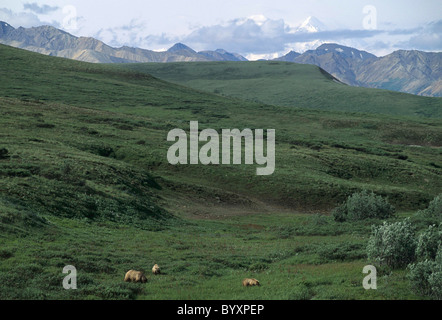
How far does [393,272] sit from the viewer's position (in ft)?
58.7

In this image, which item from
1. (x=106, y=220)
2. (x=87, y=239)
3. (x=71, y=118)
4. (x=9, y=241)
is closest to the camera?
(x=9, y=241)

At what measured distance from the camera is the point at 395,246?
18.2 m

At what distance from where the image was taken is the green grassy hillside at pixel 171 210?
678 inches

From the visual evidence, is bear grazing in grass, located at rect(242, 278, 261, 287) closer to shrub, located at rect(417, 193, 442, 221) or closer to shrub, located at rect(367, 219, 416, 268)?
shrub, located at rect(367, 219, 416, 268)

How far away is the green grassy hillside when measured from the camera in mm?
17219

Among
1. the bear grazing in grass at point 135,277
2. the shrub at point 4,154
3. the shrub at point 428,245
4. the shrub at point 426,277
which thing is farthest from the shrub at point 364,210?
the shrub at point 4,154

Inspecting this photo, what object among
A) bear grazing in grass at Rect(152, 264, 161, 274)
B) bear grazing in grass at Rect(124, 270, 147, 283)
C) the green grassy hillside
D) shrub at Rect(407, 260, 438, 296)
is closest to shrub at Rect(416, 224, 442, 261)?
the green grassy hillside

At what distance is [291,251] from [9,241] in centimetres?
1414

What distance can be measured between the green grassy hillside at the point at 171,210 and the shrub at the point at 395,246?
1.17 m

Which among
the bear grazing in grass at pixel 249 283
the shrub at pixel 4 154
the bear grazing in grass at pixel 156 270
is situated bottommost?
the bear grazing in grass at pixel 156 270

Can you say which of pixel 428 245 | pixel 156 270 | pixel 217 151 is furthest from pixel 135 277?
pixel 217 151

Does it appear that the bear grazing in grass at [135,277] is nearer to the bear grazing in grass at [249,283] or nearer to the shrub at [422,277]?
the bear grazing in grass at [249,283]
